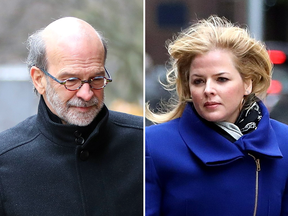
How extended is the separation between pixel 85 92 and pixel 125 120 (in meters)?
0.26

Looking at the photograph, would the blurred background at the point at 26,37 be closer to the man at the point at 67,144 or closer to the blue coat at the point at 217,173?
the man at the point at 67,144

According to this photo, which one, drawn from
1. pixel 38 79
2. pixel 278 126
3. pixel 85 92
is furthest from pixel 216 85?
pixel 38 79

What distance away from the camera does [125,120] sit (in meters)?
1.79

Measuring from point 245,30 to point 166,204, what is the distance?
64 centimetres

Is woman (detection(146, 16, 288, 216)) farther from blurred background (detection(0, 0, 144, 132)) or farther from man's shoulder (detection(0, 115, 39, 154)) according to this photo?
man's shoulder (detection(0, 115, 39, 154))

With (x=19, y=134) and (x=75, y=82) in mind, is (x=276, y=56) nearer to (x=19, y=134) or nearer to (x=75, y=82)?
(x=75, y=82)

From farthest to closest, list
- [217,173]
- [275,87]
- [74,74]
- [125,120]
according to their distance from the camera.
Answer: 1. [275,87]
2. [125,120]
3. [217,173]
4. [74,74]

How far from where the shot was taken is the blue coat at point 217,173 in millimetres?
1670

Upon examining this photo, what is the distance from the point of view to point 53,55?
1561mm

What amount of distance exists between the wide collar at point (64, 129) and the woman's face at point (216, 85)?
31 centimetres

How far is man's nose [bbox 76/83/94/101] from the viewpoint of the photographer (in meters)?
1.57

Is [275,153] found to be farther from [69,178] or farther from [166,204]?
[69,178]

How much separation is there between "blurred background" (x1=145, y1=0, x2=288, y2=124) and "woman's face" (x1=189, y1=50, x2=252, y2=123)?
16 cm

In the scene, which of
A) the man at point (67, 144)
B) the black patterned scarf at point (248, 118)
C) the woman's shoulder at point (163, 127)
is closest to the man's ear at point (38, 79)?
the man at point (67, 144)
